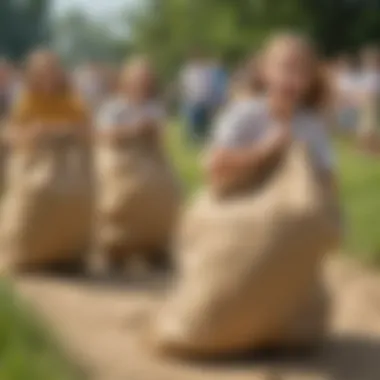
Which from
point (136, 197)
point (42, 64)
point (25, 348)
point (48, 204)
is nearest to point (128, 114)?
point (136, 197)

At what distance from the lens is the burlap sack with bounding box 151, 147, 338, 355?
6.38 metres

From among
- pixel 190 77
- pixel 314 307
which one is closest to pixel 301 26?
pixel 190 77

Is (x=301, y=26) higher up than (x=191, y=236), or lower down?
higher up

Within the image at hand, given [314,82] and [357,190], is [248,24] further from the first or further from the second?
[314,82]

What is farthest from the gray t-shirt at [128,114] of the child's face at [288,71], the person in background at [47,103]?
the child's face at [288,71]

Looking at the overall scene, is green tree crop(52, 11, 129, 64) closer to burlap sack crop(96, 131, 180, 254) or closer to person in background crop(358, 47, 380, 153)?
person in background crop(358, 47, 380, 153)

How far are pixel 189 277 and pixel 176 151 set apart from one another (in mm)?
14555

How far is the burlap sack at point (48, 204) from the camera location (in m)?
9.19

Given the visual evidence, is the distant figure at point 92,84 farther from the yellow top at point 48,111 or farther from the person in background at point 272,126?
the person in background at point 272,126

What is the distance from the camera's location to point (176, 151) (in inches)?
837

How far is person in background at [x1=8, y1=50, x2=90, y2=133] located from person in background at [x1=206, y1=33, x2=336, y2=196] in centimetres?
301

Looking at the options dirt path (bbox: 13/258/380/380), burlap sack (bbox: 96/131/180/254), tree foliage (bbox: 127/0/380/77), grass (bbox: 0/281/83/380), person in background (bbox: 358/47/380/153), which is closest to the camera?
grass (bbox: 0/281/83/380)

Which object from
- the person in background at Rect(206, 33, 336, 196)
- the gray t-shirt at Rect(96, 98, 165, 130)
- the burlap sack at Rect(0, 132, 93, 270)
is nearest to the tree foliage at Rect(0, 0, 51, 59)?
the gray t-shirt at Rect(96, 98, 165, 130)

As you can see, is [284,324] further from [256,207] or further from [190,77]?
[190,77]
